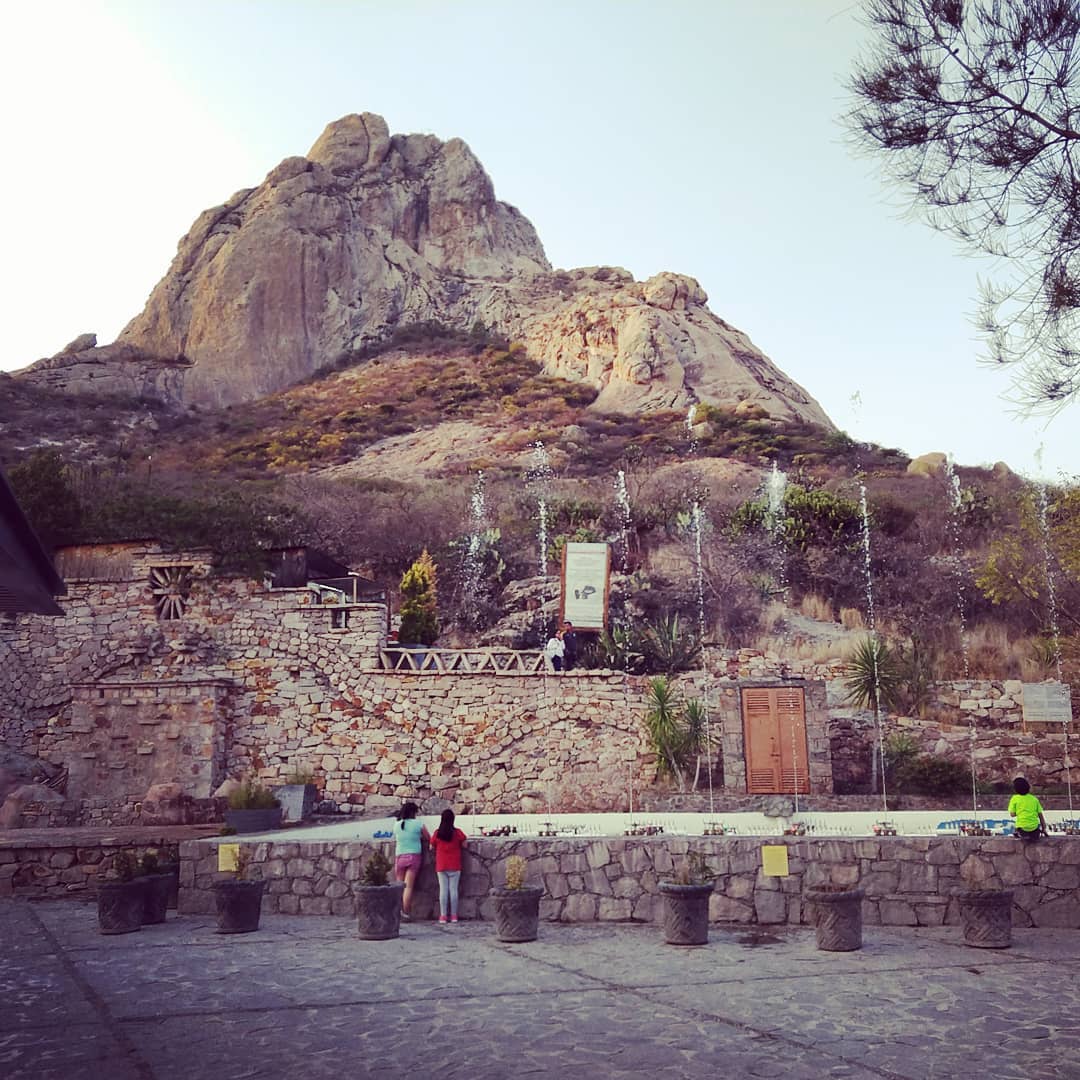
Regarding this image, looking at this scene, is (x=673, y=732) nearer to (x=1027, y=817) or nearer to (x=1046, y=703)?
(x=1046, y=703)

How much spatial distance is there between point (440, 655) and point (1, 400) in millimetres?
42685

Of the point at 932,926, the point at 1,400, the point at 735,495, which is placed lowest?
the point at 932,926

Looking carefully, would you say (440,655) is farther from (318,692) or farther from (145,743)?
(145,743)

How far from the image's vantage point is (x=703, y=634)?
22516 mm

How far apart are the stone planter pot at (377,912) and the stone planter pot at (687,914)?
2.47 metres

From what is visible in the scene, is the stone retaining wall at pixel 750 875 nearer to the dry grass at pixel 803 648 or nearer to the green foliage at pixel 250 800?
the green foliage at pixel 250 800

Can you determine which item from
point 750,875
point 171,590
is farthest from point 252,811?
point 171,590

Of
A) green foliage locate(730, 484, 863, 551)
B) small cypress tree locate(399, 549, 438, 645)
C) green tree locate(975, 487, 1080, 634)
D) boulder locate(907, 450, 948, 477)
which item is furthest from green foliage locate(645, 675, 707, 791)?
boulder locate(907, 450, 948, 477)

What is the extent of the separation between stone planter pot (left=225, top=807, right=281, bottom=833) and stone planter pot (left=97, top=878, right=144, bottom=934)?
3.89m

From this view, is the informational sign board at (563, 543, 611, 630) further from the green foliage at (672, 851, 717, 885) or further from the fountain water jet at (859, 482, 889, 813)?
the green foliage at (672, 851, 717, 885)

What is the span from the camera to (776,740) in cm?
1647

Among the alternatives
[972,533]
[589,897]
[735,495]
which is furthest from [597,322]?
[589,897]

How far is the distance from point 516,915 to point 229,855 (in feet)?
11.5

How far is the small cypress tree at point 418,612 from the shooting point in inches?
862
